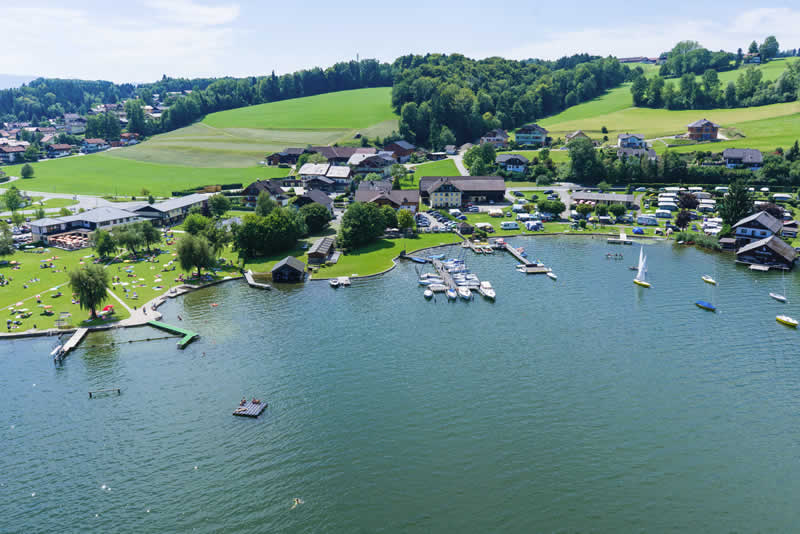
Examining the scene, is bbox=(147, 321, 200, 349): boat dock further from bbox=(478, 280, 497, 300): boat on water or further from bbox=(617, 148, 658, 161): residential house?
bbox=(617, 148, 658, 161): residential house

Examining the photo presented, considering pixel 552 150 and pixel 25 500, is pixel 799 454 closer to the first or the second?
pixel 25 500

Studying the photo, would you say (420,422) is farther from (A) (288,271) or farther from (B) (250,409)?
(A) (288,271)

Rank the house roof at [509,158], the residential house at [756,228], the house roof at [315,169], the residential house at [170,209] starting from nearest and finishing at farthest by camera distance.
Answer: the residential house at [756,228] → the residential house at [170,209] → the house roof at [509,158] → the house roof at [315,169]

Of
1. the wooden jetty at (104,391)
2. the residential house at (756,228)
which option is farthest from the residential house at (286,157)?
the wooden jetty at (104,391)

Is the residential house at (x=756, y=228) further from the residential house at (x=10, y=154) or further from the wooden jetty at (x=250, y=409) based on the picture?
the residential house at (x=10, y=154)

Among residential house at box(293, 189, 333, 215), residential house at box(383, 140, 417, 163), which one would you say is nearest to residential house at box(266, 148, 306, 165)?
residential house at box(383, 140, 417, 163)

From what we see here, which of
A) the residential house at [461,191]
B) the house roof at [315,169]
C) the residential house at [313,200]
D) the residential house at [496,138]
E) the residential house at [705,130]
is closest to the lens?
the residential house at [313,200]

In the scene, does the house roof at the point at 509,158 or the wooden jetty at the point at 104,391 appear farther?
the house roof at the point at 509,158

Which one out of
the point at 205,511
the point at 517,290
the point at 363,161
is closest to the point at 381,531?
the point at 205,511

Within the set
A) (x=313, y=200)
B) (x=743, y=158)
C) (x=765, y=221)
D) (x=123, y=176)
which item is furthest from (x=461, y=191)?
(x=123, y=176)
